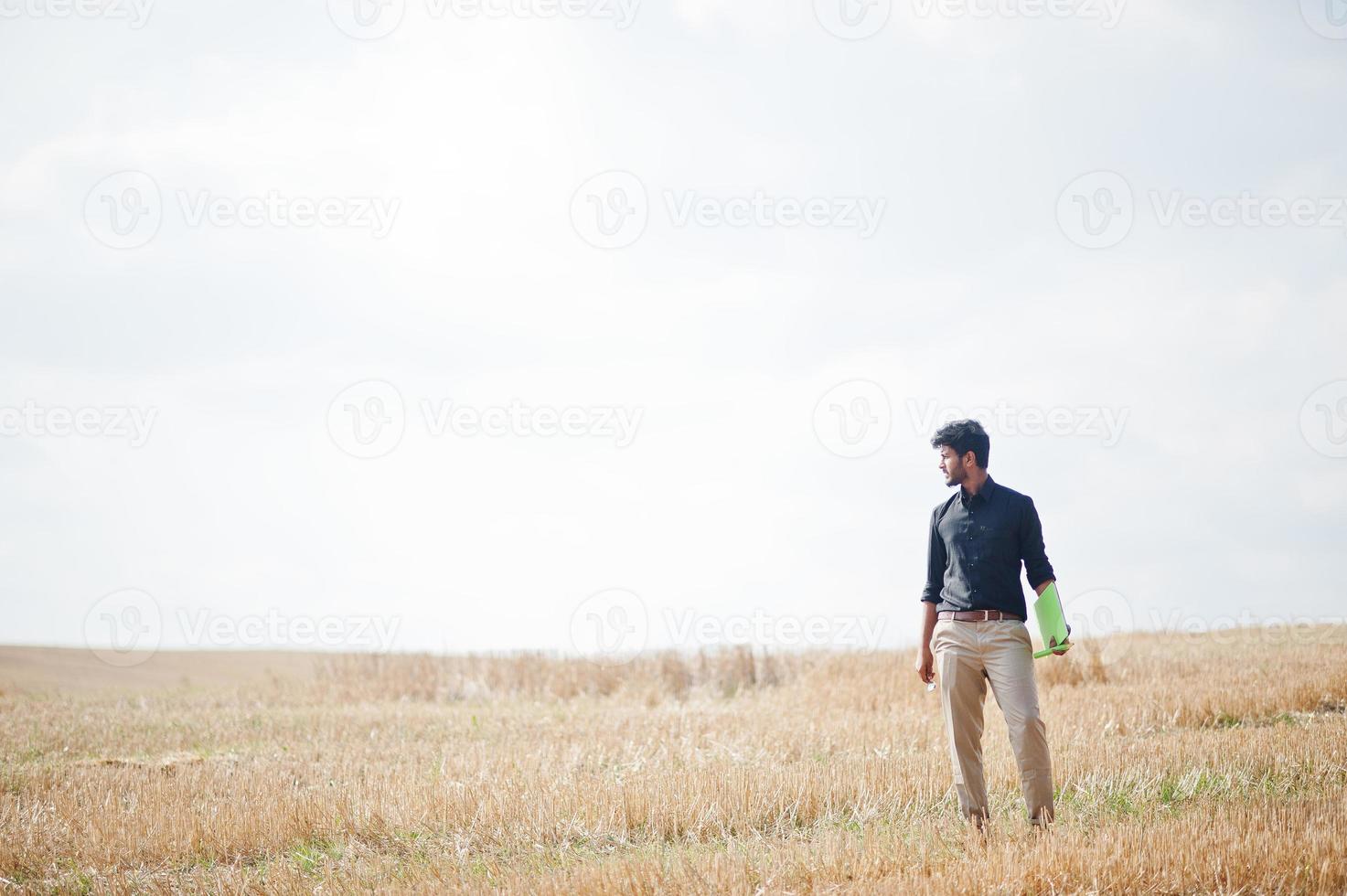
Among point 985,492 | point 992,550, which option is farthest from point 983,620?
point 985,492

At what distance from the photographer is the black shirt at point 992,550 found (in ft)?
25.1

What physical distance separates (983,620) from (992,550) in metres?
0.52

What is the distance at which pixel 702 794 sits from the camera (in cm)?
921

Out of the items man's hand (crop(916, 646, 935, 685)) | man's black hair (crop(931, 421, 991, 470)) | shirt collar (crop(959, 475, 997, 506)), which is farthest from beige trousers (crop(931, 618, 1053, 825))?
man's black hair (crop(931, 421, 991, 470))

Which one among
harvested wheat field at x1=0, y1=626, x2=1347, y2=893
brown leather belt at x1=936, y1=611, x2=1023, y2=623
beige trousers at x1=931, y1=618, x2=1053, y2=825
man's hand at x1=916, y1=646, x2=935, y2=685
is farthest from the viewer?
man's hand at x1=916, y1=646, x2=935, y2=685

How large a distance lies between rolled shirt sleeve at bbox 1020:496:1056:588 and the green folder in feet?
0.34

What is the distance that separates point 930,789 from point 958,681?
2.36 meters

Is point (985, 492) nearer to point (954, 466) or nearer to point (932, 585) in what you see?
point (954, 466)

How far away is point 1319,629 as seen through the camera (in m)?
25.4

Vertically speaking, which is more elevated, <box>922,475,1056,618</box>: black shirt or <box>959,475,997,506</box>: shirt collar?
<box>959,475,997,506</box>: shirt collar

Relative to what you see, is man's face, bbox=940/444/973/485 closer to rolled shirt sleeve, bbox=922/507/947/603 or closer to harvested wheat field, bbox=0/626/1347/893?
rolled shirt sleeve, bbox=922/507/947/603

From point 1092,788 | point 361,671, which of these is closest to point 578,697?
point 361,671

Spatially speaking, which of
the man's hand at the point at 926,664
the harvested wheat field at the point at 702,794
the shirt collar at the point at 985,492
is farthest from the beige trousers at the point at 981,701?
the shirt collar at the point at 985,492

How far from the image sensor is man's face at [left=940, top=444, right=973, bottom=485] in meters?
7.79
